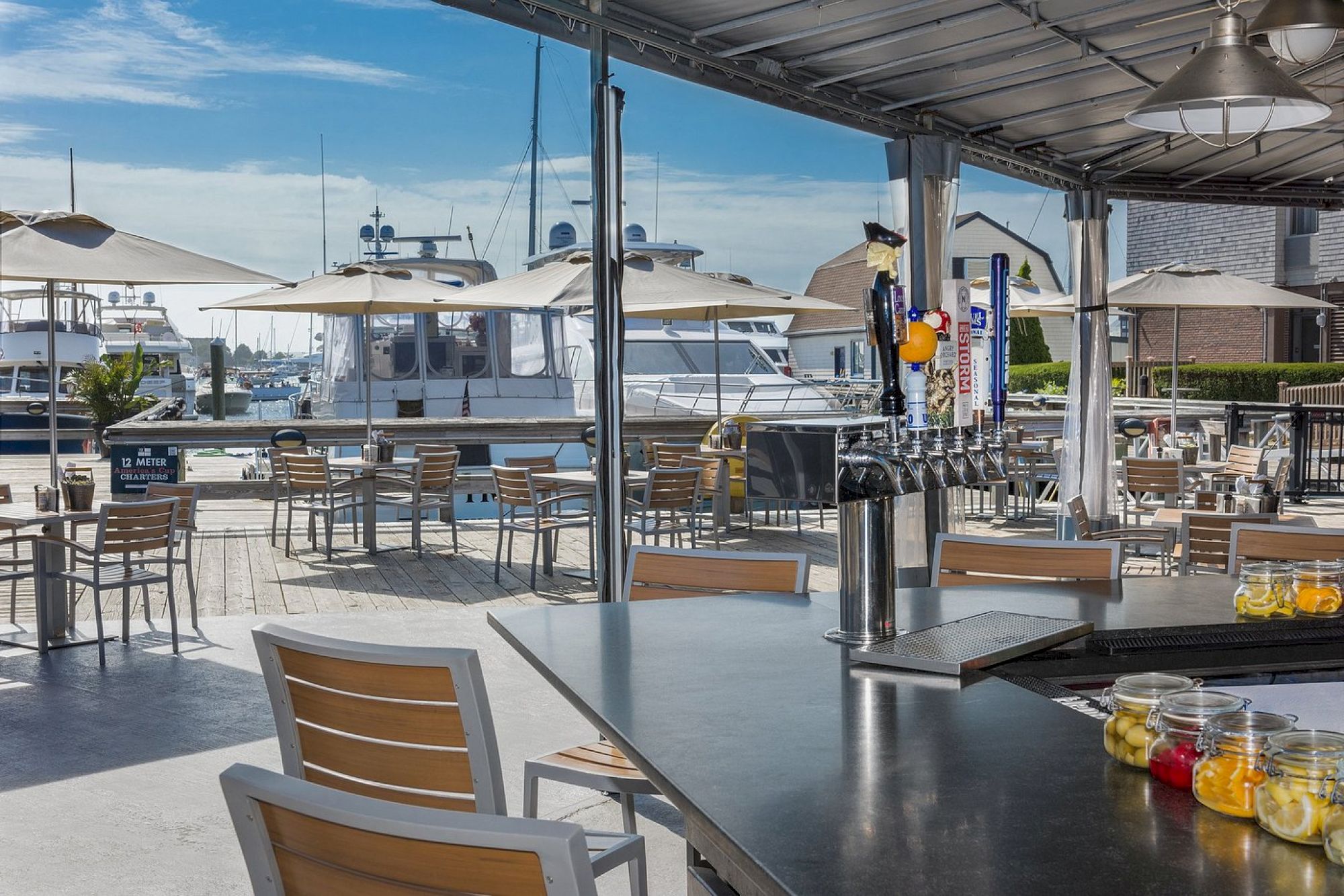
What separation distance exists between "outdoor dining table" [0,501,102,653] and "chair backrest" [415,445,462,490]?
3340mm

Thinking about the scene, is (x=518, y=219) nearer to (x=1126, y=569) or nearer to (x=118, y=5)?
(x=1126, y=569)

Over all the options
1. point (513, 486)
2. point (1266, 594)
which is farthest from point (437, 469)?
point (1266, 594)

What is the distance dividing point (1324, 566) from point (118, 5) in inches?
2751

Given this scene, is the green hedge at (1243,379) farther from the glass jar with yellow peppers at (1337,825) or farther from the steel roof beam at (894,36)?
the glass jar with yellow peppers at (1337,825)

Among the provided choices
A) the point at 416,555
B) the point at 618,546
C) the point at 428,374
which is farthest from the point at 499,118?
the point at 618,546

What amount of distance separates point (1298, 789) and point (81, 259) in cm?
655

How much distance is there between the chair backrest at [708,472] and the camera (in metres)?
9.44

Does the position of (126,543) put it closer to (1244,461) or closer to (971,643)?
(971,643)

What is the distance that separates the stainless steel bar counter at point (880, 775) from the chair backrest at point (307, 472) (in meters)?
7.06

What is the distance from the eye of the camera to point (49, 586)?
618 centimetres

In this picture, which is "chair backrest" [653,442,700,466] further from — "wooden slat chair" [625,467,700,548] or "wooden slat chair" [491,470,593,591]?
"wooden slat chair" [625,467,700,548]

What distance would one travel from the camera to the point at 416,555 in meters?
9.57

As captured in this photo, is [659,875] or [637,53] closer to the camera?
[659,875]

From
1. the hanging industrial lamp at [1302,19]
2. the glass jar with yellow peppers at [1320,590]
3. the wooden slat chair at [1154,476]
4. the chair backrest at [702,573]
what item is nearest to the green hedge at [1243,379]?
the wooden slat chair at [1154,476]
